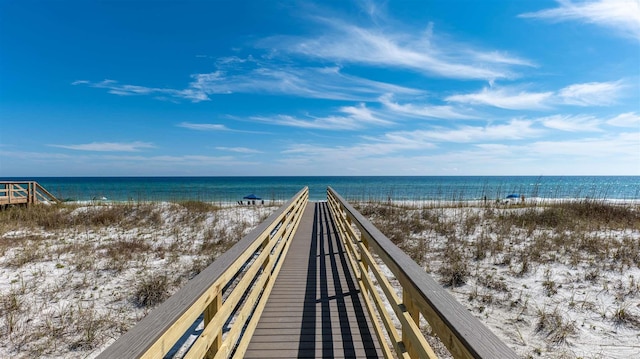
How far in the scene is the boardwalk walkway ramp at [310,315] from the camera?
1.31m

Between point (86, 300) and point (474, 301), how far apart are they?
6278mm

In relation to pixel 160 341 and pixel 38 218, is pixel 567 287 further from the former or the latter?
pixel 38 218

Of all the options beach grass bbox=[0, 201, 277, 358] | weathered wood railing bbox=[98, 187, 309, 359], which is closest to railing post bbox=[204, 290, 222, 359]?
weathered wood railing bbox=[98, 187, 309, 359]

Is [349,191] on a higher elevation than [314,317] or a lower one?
lower

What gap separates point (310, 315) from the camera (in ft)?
12.1

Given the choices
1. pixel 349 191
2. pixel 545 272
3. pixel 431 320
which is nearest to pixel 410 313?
pixel 431 320

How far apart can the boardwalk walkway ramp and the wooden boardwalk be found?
0.01 meters

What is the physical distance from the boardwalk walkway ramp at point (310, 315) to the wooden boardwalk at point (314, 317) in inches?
0.4

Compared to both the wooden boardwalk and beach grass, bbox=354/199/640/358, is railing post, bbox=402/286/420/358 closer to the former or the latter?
the wooden boardwalk

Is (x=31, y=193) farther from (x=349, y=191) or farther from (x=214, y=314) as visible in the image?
(x=349, y=191)

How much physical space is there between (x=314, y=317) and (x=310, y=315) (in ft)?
0.22

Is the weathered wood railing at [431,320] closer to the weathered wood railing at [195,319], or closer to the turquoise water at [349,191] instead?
the weathered wood railing at [195,319]

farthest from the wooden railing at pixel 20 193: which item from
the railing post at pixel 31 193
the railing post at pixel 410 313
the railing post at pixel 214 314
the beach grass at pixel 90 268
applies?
the railing post at pixel 410 313

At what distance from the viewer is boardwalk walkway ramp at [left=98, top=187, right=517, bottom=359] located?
51.7 inches
